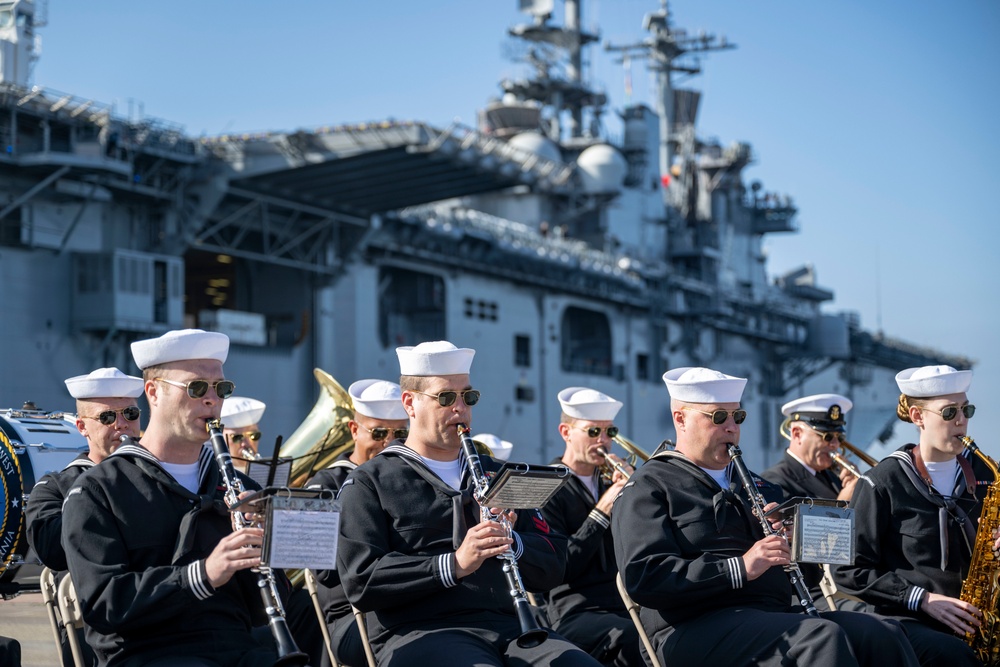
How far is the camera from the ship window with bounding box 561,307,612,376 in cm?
4966

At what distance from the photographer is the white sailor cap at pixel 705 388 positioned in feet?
17.7

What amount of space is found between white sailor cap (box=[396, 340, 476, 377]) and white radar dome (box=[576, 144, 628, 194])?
Result: 147 ft

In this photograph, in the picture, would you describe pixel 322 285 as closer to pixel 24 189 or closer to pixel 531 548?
pixel 24 189

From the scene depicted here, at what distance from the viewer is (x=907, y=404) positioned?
21.7 ft

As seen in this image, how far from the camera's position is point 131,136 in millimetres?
28594

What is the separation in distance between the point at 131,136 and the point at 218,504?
84.3 ft

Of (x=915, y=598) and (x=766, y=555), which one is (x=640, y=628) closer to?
(x=766, y=555)

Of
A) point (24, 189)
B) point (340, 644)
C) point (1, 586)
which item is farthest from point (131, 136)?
point (340, 644)

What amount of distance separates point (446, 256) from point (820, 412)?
31270mm

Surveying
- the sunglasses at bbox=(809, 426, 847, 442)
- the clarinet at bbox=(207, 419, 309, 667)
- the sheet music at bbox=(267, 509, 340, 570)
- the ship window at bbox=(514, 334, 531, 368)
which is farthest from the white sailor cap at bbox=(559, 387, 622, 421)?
the ship window at bbox=(514, 334, 531, 368)

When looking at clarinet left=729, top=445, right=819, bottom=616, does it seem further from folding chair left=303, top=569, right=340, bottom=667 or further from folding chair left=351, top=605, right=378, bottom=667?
folding chair left=303, top=569, right=340, bottom=667

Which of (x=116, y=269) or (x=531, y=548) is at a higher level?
(x=116, y=269)

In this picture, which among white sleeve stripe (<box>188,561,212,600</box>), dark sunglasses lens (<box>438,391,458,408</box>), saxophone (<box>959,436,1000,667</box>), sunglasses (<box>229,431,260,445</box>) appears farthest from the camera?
sunglasses (<box>229,431,260,445</box>)

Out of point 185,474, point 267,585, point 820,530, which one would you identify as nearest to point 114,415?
point 185,474
